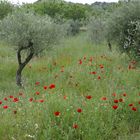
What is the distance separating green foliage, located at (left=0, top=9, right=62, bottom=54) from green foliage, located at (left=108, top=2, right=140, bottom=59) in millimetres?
3621

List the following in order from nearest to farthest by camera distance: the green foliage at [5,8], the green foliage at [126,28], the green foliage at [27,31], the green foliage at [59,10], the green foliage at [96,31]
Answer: the green foliage at [27,31], the green foliage at [126,28], the green foliage at [96,31], the green foliage at [5,8], the green foliage at [59,10]

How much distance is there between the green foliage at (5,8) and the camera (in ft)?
82.9

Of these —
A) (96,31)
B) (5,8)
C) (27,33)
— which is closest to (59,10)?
(5,8)

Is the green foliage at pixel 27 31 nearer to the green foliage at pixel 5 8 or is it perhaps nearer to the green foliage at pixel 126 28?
the green foliage at pixel 126 28

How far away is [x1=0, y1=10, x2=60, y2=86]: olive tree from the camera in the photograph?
9875 mm

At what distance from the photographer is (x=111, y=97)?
19.9ft

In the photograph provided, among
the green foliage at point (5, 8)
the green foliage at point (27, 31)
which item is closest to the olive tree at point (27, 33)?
the green foliage at point (27, 31)

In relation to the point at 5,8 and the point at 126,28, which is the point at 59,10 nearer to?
the point at 5,8

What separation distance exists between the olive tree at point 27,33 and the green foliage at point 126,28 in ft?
11.9

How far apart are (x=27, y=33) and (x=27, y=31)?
0.08 meters

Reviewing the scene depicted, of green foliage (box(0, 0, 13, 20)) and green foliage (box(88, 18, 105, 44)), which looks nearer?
green foliage (box(88, 18, 105, 44))

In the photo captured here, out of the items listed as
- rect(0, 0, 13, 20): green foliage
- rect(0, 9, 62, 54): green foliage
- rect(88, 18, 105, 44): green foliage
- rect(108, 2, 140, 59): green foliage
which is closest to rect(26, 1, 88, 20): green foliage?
Result: rect(0, 0, 13, 20): green foliage

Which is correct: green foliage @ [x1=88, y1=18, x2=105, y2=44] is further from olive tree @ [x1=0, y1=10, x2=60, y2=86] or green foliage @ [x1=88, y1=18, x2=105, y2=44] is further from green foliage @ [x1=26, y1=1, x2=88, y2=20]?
olive tree @ [x1=0, y1=10, x2=60, y2=86]

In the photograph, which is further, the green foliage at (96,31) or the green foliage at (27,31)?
the green foliage at (96,31)
